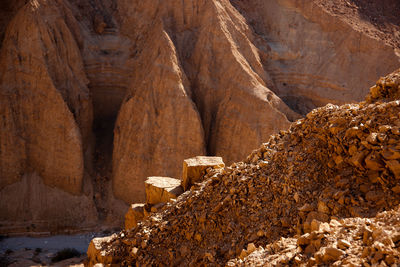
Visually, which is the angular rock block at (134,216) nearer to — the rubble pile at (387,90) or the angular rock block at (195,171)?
the angular rock block at (195,171)

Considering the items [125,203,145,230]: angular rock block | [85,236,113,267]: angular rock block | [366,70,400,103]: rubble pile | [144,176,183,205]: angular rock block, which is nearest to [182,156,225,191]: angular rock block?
[144,176,183,205]: angular rock block

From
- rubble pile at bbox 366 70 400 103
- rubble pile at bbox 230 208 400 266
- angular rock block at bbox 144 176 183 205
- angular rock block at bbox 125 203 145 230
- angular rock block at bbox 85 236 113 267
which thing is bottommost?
angular rock block at bbox 85 236 113 267

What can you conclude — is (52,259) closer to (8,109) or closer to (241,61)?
(8,109)

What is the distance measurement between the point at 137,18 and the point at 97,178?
885 cm

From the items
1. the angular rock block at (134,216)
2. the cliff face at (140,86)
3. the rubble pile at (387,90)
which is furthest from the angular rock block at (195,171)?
the cliff face at (140,86)

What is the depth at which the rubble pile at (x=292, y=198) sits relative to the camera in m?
4.09

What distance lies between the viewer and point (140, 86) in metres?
16.7

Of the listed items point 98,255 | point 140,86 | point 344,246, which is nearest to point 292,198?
point 344,246

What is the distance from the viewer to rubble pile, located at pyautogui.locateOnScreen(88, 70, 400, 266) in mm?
4090

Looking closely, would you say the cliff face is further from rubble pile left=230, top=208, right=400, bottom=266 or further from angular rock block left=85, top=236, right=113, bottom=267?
rubble pile left=230, top=208, right=400, bottom=266

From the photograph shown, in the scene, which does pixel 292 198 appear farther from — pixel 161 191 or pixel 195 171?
pixel 161 191

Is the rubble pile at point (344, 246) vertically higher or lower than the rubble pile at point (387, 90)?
lower

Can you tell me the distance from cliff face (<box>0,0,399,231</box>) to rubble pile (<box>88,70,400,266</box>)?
32.7 ft

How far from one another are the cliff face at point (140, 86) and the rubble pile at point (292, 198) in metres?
9.96
